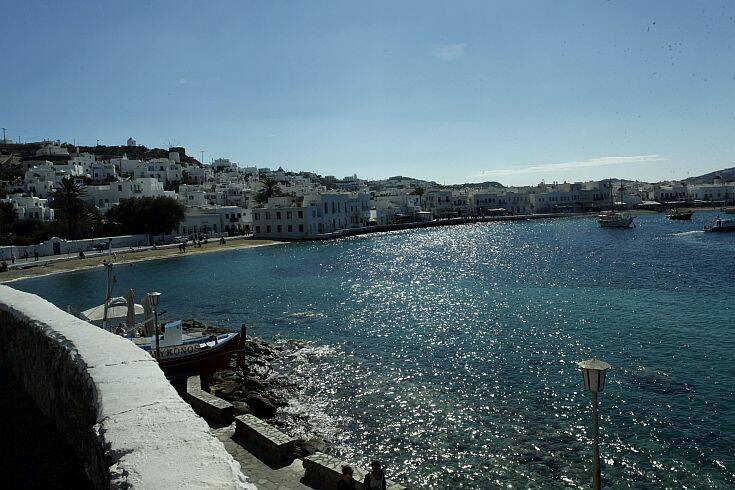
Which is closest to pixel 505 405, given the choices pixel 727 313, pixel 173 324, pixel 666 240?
pixel 173 324

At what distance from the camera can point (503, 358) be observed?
20.4 m

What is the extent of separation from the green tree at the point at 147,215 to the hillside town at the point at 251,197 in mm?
4594

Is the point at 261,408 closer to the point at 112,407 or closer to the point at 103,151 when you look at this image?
the point at 112,407

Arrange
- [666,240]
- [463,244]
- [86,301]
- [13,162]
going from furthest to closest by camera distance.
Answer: [13,162] < [463,244] < [666,240] < [86,301]

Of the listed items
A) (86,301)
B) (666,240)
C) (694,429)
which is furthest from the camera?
(666,240)

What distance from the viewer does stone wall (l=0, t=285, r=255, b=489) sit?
16.9ft

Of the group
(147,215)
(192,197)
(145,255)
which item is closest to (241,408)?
(145,255)

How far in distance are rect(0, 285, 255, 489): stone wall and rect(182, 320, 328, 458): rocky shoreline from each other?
4960 mm

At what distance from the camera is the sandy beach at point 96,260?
51.4 m

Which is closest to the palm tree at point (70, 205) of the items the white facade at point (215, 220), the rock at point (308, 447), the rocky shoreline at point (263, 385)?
the white facade at point (215, 220)

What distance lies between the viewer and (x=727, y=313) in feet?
85.1

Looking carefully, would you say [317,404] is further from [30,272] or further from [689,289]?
[30,272]

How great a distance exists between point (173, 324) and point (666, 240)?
67.6 metres

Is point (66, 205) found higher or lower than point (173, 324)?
higher
